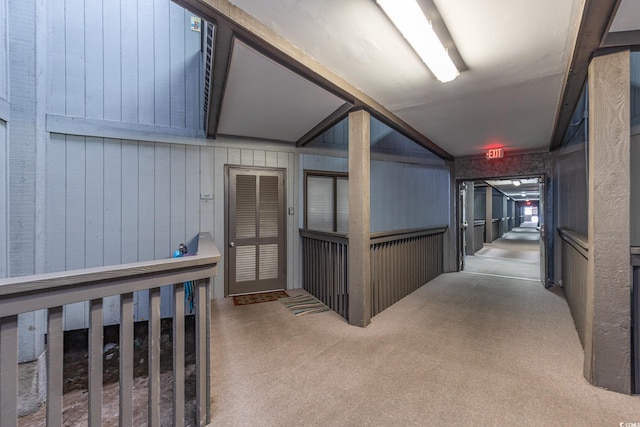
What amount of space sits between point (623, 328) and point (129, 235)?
484cm

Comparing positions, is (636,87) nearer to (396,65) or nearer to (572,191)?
(572,191)

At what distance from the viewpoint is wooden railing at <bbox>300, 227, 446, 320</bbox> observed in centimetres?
336

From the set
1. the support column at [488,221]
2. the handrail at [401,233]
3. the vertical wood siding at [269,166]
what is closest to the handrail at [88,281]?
the handrail at [401,233]

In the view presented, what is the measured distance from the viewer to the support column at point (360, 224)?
299cm

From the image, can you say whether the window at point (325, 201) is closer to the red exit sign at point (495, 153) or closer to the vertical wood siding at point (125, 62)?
the vertical wood siding at point (125, 62)

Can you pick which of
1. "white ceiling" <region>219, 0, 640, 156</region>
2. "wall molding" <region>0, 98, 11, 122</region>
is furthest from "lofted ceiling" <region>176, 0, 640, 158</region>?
"wall molding" <region>0, 98, 11, 122</region>

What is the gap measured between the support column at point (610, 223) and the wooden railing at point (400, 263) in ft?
6.17

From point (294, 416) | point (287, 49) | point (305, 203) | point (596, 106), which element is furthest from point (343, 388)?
point (305, 203)

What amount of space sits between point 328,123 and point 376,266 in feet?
6.29

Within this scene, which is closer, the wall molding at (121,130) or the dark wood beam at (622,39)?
the dark wood beam at (622,39)

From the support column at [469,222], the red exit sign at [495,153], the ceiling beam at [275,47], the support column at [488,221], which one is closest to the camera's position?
the ceiling beam at [275,47]

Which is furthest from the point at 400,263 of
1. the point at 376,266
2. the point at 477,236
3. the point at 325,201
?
the point at 477,236

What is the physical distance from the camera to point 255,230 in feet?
14.0

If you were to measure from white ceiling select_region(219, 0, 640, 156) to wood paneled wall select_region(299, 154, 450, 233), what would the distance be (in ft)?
5.19
